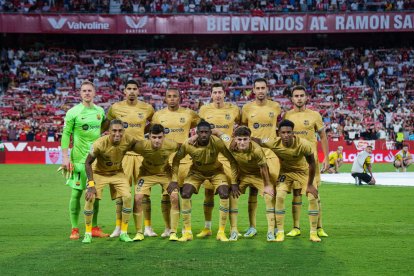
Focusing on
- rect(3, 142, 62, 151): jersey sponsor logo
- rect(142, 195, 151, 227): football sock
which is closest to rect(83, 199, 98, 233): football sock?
rect(142, 195, 151, 227): football sock

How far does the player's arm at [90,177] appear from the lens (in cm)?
1051

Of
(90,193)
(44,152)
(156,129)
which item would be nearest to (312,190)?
(156,129)

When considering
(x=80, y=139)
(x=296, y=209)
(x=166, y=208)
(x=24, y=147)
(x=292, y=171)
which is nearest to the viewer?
(x=292, y=171)

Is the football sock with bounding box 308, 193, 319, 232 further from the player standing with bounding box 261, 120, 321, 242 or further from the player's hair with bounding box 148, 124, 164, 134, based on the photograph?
the player's hair with bounding box 148, 124, 164, 134

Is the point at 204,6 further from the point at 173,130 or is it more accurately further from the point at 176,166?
the point at 176,166

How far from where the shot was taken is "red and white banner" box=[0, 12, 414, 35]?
43125mm

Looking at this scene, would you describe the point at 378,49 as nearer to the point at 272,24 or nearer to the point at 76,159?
the point at 272,24

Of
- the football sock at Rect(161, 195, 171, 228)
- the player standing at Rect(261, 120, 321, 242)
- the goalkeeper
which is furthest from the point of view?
the football sock at Rect(161, 195, 171, 228)

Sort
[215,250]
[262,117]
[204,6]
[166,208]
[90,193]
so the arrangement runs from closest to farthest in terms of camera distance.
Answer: [215,250] → [90,193] → [166,208] → [262,117] → [204,6]

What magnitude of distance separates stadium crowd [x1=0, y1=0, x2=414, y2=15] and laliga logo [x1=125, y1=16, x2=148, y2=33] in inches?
33.7

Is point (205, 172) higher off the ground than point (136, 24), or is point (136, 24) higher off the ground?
point (136, 24)

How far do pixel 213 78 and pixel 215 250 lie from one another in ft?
109

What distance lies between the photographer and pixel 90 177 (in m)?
10.5

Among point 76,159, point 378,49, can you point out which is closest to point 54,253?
point 76,159
